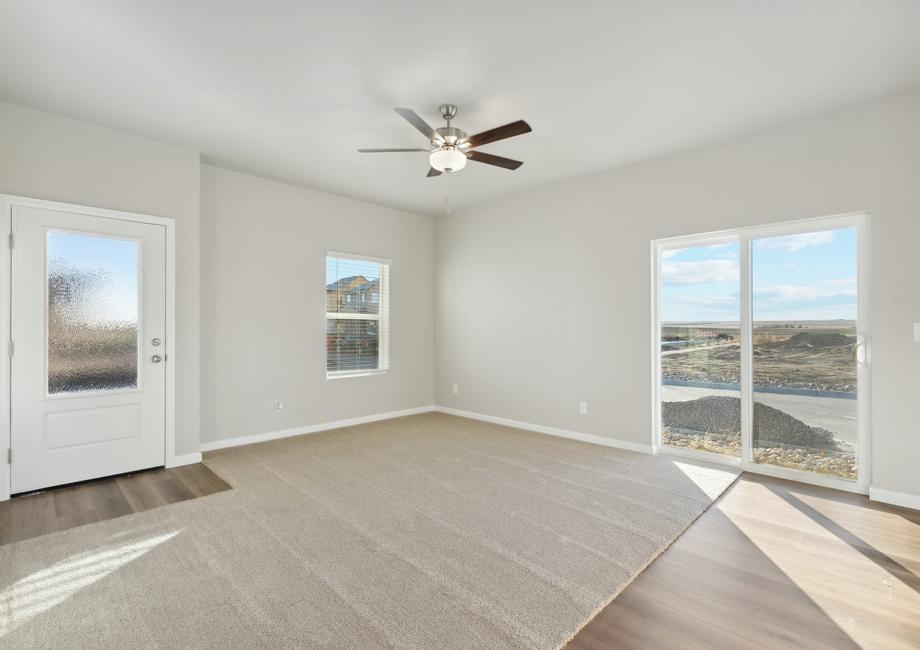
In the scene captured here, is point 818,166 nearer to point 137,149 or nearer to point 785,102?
point 785,102

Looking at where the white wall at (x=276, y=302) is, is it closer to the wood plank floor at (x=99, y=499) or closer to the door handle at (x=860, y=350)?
the wood plank floor at (x=99, y=499)

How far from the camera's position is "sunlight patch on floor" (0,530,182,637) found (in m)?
1.84

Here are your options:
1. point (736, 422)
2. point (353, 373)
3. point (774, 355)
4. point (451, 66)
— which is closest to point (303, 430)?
point (353, 373)

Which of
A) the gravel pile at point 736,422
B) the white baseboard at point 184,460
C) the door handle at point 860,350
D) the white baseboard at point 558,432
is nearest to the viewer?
the door handle at point 860,350

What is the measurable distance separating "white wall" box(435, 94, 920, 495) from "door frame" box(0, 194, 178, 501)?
324 cm

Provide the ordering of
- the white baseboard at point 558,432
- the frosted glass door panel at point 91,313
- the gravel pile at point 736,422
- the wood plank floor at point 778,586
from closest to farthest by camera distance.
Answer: the wood plank floor at point 778,586 < the frosted glass door panel at point 91,313 < the gravel pile at point 736,422 < the white baseboard at point 558,432

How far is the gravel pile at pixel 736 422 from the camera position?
11.1 ft

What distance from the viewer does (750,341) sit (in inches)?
144

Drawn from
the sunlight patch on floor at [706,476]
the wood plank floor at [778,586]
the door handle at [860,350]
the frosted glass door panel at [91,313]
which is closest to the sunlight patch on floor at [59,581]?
the frosted glass door panel at [91,313]

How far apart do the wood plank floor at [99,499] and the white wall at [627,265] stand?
127 inches

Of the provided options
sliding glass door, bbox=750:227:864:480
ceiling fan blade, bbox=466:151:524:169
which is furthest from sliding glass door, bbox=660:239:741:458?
ceiling fan blade, bbox=466:151:524:169

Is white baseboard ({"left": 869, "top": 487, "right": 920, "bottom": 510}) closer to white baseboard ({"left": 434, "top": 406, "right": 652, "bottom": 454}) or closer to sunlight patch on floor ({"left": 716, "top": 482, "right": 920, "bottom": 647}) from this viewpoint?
sunlight patch on floor ({"left": 716, "top": 482, "right": 920, "bottom": 647})

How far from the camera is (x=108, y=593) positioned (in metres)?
1.98

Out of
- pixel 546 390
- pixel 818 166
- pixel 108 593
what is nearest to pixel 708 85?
pixel 818 166
